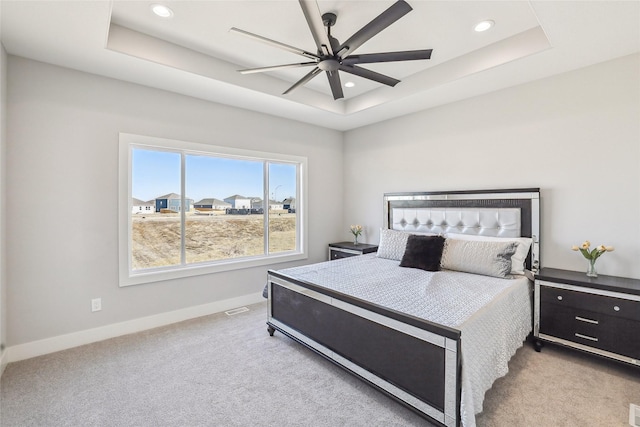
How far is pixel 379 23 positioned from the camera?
6.00ft

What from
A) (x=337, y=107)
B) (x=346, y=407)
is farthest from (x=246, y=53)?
(x=346, y=407)

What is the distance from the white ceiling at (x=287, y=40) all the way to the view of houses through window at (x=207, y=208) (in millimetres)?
894

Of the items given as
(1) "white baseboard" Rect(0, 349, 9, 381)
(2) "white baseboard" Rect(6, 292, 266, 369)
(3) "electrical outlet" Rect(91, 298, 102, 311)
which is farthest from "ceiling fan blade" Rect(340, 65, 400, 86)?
(1) "white baseboard" Rect(0, 349, 9, 381)

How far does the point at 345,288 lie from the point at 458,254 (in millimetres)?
1379

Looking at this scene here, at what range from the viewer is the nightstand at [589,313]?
7.37ft

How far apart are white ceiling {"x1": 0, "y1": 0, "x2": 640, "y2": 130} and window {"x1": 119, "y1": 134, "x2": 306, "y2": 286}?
79 centimetres

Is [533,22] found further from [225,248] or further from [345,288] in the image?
[225,248]

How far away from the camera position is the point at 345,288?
7.92 ft

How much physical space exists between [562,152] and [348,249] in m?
2.79

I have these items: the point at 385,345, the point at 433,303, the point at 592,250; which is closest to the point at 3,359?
the point at 385,345

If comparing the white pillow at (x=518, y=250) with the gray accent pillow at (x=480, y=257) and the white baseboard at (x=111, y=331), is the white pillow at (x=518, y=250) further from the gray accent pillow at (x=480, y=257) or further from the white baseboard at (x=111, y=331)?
the white baseboard at (x=111, y=331)

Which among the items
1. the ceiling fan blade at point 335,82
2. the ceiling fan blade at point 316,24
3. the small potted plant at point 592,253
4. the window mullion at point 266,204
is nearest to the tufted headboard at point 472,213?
the small potted plant at point 592,253

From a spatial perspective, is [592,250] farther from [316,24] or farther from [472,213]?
[316,24]

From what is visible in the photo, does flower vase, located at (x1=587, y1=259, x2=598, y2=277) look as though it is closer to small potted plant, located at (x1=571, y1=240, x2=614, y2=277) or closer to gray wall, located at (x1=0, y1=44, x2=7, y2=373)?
small potted plant, located at (x1=571, y1=240, x2=614, y2=277)
